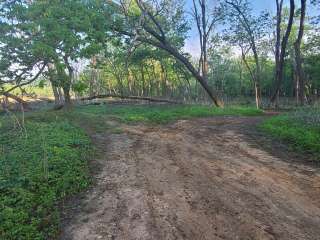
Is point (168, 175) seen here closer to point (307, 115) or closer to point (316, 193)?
point (316, 193)

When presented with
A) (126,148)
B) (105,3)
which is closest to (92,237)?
(126,148)

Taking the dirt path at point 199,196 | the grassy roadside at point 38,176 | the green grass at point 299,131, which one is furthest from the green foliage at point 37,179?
the green grass at point 299,131

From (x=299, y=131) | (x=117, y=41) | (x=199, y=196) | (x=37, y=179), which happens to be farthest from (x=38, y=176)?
(x=117, y=41)

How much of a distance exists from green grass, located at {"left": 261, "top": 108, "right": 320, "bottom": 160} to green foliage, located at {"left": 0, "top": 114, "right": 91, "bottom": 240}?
19.0 feet

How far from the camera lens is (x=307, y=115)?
11.0 m

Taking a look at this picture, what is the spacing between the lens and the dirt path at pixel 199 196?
4047mm

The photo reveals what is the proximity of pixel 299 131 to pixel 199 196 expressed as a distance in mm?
5740

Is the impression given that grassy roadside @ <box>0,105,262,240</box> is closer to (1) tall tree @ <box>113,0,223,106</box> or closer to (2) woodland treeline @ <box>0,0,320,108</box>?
(2) woodland treeline @ <box>0,0,320,108</box>

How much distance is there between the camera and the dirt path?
405 cm

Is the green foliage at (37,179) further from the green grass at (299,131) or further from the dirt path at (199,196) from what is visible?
the green grass at (299,131)

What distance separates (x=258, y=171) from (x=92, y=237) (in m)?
3.82

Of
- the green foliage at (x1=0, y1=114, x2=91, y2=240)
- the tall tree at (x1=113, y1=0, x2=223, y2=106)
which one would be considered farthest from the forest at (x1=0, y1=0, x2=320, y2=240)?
the tall tree at (x1=113, y1=0, x2=223, y2=106)

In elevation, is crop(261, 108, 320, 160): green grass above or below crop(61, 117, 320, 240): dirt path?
above

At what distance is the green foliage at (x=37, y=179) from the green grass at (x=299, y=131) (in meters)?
5.80
